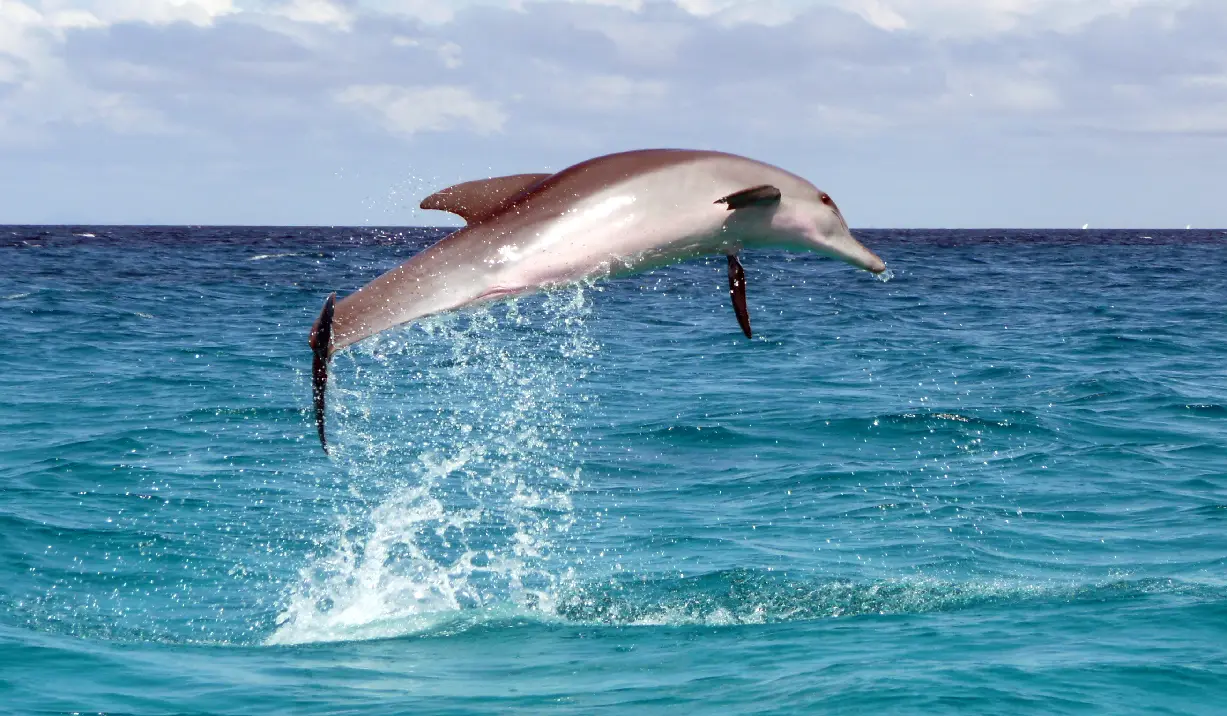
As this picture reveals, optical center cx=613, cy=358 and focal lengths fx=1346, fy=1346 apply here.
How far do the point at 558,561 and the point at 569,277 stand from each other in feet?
20.9

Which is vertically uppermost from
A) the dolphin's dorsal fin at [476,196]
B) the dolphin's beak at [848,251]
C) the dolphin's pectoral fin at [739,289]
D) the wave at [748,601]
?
the dolphin's dorsal fin at [476,196]

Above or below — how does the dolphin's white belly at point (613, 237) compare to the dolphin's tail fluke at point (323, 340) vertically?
above

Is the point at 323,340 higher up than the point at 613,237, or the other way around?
the point at 613,237

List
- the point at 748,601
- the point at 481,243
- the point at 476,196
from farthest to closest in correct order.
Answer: the point at 748,601
the point at 476,196
the point at 481,243

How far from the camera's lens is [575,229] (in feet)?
20.2

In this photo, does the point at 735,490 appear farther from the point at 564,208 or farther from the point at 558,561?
the point at 564,208

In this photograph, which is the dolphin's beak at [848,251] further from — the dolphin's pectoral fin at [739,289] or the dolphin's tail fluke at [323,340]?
the dolphin's tail fluke at [323,340]

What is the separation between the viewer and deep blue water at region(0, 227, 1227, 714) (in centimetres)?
877

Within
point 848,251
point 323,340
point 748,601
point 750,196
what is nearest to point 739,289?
point 848,251

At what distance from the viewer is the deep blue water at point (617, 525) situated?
8.77 m

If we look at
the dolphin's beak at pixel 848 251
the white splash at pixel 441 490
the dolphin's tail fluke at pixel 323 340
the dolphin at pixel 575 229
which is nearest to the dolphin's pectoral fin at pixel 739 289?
the dolphin at pixel 575 229

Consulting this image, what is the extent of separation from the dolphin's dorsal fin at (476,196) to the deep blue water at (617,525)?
335 centimetres

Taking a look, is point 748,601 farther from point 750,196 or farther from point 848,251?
point 750,196

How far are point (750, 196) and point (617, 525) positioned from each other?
722cm
